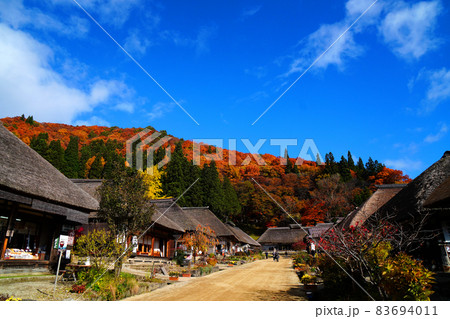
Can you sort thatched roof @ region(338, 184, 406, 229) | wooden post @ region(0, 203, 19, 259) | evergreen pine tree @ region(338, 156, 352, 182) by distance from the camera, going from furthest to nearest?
evergreen pine tree @ region(338, 156, 352, 182) < thatched roof @ region(338, 184, 406, 229) < wooden post @ region(0, 203, 19, 259)

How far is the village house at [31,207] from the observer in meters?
11.2

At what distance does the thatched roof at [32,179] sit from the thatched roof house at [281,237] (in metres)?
44.0

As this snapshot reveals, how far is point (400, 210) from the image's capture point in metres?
14.5

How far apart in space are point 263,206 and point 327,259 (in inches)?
1976

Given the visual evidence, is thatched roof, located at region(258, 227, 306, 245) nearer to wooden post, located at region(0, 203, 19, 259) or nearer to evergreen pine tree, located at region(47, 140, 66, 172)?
evergreen pine tree, located at region(47, 140, 66, 172)

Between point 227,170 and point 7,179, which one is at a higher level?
point 227,170

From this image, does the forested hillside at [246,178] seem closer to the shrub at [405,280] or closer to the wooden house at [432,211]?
the wooden house at [432,211]

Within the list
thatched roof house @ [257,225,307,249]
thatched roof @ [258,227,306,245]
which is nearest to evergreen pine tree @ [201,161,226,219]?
thatched roof @ [258,227,306,245]

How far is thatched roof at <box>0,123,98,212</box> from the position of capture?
10766 mm

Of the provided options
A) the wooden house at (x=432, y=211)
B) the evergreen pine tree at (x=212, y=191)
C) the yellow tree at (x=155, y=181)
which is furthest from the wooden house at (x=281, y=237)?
Result: the wooden house at (x=432, y=211)

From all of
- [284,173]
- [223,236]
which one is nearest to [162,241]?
[223,236]

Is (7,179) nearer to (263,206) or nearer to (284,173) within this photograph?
(263,206)

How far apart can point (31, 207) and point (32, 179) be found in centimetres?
125

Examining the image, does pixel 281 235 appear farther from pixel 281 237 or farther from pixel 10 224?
pixel 10 224
